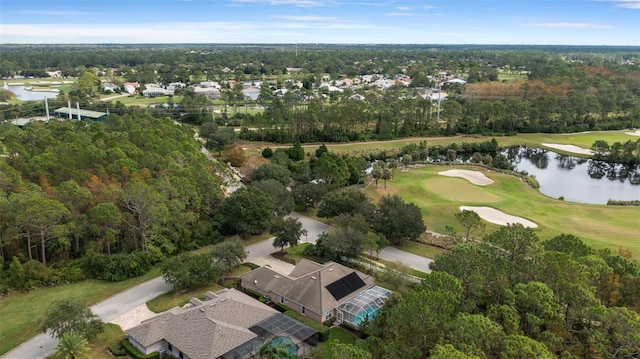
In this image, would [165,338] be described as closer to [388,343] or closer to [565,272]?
[388,343]

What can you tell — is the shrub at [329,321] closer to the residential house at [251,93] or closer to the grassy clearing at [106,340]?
the grassy clearing at [106,340]

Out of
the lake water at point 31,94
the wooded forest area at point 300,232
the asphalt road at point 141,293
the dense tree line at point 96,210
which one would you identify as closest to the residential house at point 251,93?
the wooded forest area at point 300,232

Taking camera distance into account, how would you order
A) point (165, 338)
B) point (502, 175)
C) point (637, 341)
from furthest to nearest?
point (502, 175), point (165, 338), point (637, 341)

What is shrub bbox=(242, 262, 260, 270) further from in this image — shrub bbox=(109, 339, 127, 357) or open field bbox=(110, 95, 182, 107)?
open field bbox=(110, 95, 182, 107)

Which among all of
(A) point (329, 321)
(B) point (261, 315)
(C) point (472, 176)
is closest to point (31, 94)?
(C) point (472, 176)

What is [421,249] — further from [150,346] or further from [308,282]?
[150,346]

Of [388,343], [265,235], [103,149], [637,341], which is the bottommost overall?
[265,235]

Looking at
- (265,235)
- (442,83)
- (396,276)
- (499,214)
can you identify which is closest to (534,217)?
(499,214)
